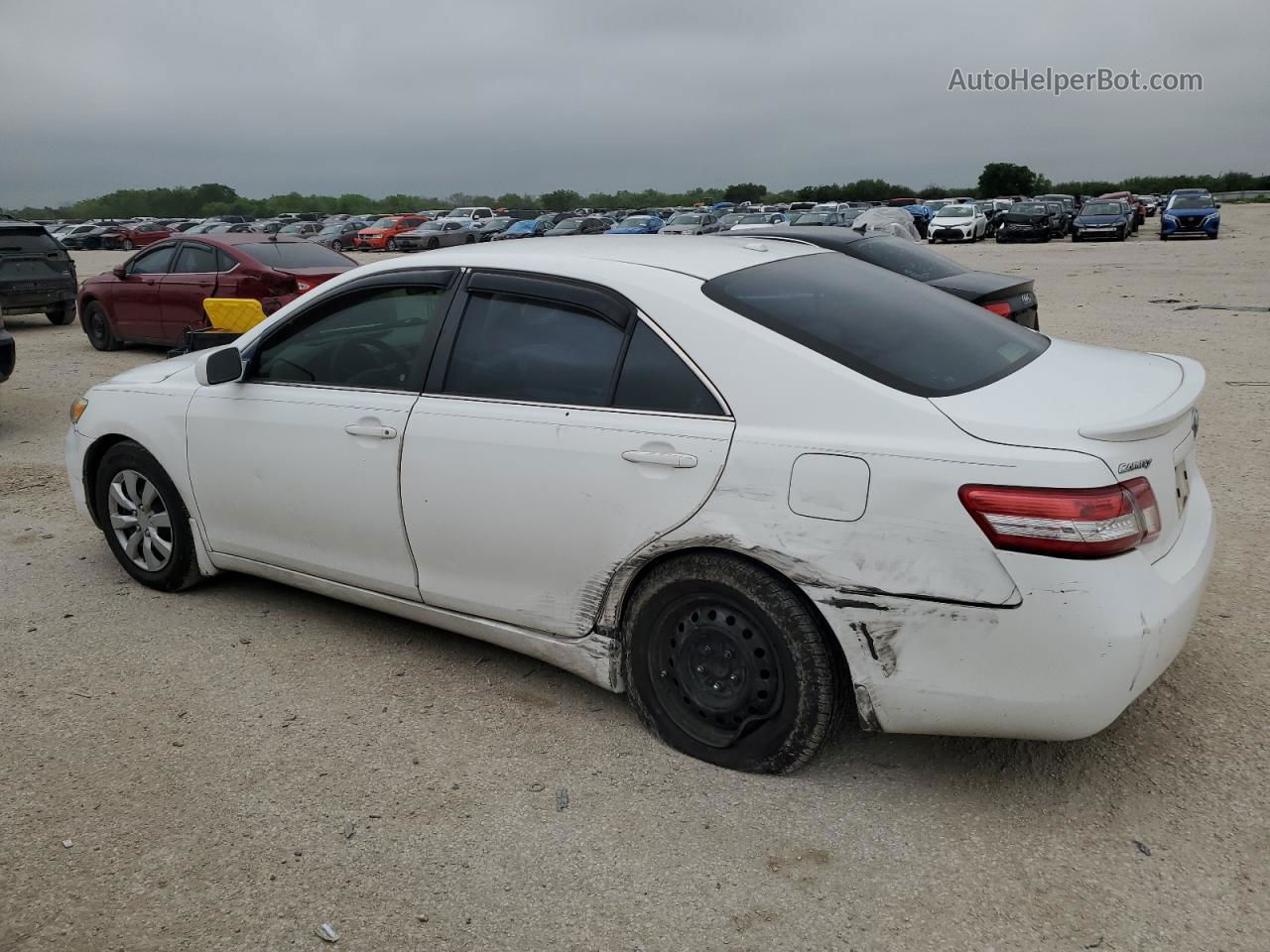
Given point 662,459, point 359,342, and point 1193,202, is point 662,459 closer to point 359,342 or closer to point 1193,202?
point 359,342

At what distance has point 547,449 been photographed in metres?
3.27

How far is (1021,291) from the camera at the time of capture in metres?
7.95

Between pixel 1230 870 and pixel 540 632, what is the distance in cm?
206

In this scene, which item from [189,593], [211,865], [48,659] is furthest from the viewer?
[189,593]

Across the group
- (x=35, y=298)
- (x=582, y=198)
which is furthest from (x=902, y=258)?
(x=582, y=198)

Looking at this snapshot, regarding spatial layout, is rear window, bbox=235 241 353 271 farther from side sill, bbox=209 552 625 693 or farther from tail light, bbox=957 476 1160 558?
tail light, bbox=957 476 1160 558

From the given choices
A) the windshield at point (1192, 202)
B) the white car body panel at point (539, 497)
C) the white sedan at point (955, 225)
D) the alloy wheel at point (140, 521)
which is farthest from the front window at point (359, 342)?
the white sedan at point (955, 225)

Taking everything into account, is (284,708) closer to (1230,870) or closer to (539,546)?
(539,546)

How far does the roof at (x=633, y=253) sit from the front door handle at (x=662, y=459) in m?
0.64

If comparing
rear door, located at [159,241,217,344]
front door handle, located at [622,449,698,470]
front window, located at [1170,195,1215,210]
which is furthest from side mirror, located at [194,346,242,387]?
front window, located at [1170,195,1215,210]

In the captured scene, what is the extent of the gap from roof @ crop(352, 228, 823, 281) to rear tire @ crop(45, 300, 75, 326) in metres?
14.0

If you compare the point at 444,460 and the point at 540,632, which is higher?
the point at 444,460

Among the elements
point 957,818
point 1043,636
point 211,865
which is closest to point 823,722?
point 957,818

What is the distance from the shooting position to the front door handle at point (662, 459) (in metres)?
3.00
